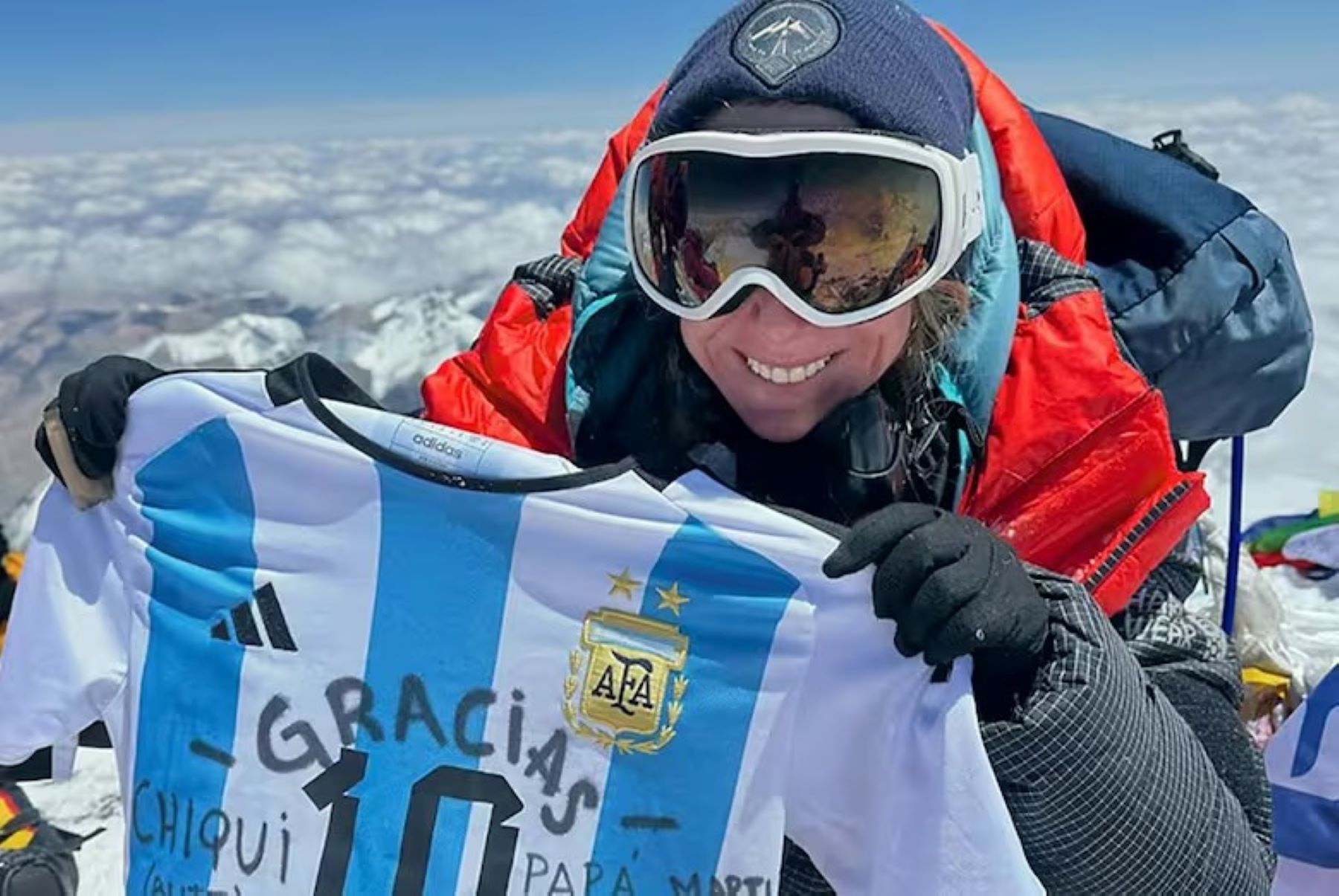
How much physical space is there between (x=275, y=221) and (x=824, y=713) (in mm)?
120036

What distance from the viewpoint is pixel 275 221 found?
111m

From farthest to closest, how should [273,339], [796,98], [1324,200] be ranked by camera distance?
[273,339]
[1324,200]
[796,98]

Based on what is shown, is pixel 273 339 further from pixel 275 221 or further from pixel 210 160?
pixel 210 160

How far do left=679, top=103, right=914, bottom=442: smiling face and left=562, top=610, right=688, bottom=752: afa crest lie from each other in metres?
0.29

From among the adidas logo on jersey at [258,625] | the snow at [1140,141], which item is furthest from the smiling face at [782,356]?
the snow at [1140,141]

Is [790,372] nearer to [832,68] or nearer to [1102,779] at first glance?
[832,68]

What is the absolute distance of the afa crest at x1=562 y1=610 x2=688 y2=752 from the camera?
0.97 m

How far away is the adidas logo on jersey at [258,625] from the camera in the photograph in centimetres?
107

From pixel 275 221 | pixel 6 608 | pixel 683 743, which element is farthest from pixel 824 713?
pixel 275 221

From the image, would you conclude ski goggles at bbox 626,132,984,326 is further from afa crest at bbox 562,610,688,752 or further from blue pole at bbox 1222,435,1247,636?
blue pole at bbox 1222,435,1247,636

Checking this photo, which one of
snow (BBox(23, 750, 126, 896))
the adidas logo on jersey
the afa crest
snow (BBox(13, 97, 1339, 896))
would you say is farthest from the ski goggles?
snow (BBox(23, 750, 126, 896))

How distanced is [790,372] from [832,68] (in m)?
0.30

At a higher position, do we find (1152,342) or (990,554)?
(1152,342)

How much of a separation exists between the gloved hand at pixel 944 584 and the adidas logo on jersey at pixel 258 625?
1.84 feet
